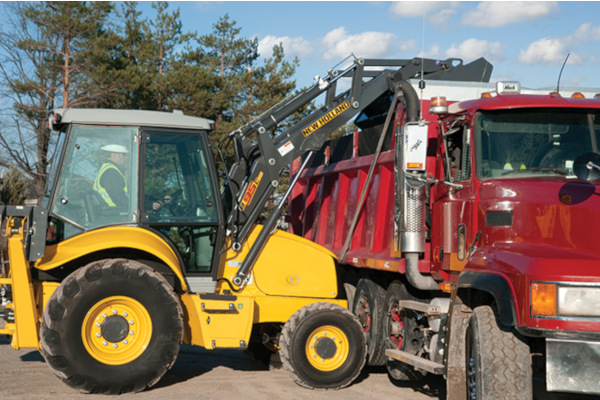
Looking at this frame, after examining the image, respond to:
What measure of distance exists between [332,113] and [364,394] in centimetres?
330

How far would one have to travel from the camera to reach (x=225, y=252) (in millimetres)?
8547

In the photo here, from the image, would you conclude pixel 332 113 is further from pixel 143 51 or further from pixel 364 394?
pixel 143 51

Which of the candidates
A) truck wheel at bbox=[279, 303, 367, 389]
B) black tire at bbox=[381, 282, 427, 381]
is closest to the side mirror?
black tire at bbox=[381, 282, 427, 381]

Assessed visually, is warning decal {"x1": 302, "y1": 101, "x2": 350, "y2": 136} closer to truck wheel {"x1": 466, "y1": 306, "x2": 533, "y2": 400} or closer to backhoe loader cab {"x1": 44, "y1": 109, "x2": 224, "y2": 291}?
backhoe loader cab {"x1": 44, "y1": 109, "x2": 224, "y2": 291}

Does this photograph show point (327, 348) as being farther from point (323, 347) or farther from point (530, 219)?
point (530, 219)

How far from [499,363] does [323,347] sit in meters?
3.31

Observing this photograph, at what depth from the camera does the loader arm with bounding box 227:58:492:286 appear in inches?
345

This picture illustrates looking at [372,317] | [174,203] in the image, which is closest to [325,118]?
Answer: [174,203]

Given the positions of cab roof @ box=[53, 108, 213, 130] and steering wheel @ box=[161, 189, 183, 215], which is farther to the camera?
steering wheel @ box=[161, 189, 183, 215]

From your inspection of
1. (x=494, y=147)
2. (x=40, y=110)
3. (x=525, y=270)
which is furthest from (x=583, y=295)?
(x=40, y=110)

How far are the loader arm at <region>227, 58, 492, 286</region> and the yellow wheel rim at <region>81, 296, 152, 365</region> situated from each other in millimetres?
1282

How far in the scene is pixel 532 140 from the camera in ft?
20.4

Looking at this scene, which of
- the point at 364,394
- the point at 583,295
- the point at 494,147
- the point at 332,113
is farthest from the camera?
the point at 332,113

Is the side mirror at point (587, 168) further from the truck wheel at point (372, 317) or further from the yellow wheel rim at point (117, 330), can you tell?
the yellow wheel rim at point (117, 330)
